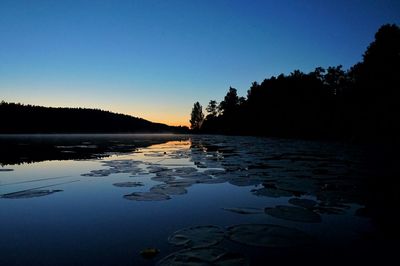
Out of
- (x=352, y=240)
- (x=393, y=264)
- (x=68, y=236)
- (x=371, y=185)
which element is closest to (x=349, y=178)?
(x=371, y=185)

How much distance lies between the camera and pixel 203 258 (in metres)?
2.85

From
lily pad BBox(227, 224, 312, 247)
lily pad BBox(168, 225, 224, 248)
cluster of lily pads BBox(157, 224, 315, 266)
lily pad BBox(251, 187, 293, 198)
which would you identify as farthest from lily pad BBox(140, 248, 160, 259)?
lily pad BBox(251, 187, 293, 198)

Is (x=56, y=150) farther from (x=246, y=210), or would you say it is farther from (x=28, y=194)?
(x=246, y=210)

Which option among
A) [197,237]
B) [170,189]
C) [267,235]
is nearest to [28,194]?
[170,189]

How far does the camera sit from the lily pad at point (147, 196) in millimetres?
5763

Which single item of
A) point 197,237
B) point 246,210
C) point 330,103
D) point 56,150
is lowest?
point 246,210

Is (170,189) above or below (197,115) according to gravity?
below

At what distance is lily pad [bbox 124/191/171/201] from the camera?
18.9ft

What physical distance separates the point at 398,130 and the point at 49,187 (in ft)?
111

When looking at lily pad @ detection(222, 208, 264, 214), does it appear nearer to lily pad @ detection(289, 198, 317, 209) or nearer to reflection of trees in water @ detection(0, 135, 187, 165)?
lily pad @ detection(289, 198, 317, 209)

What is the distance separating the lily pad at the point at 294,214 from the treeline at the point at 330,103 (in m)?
31.4

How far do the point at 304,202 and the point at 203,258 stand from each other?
3260 mm

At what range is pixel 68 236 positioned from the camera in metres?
3.74

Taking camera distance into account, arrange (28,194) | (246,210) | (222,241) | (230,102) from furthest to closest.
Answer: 1. (230,102)
2. (28,194)
3. (246,210)
4. (222,241)
